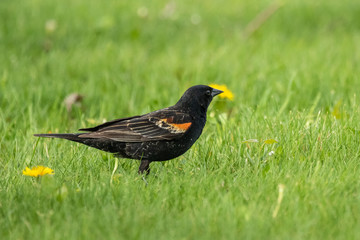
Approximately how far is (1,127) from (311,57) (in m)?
4.74

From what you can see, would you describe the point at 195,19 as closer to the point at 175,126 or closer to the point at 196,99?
the point at 196,99

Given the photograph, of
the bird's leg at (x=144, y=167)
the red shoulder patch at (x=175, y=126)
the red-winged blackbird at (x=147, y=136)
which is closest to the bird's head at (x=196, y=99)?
the red-winged blackbird at (x=147, y=136)

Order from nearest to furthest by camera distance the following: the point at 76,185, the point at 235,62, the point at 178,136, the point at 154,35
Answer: the point at 76,185 → the point at 178,136 → the point at 235,62 → the point at 154,35

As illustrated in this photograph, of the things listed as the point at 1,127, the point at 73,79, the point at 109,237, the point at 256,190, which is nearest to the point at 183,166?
the point at 256,190

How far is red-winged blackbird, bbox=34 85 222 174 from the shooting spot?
4.28 m

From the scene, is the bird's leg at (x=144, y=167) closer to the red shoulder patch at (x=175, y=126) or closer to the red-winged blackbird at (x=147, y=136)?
the red-winged blackbird at (x=147, y=136)

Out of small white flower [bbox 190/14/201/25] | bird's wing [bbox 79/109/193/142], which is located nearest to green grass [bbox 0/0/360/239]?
small white flower [bbox 190/14/201/25]

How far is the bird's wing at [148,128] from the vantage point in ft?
14.1

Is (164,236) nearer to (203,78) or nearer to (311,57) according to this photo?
(203,78)

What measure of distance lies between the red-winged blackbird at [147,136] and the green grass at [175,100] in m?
0.17

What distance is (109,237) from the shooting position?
10.00 feet

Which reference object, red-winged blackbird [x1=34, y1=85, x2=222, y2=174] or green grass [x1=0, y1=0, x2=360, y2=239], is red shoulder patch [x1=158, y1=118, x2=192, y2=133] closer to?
red-winged blackbird [x1=34, y1=85, x2=222, y2=174]

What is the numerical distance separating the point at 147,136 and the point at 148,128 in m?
0.08

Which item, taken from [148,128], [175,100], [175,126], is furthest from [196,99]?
[175,100]
